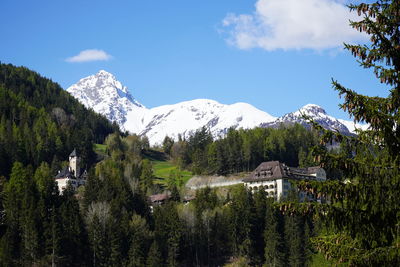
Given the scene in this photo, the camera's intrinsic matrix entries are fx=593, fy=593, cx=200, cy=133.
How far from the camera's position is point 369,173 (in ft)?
51.3

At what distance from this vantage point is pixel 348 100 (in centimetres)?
1620

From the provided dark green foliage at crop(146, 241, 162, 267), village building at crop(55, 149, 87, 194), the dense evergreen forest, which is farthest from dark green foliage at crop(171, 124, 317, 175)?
dark green foliage at crop(146, 241, 162, 267)

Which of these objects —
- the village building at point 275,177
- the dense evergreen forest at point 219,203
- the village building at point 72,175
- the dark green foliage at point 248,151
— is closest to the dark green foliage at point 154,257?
the dense evergreen forest at point 219,203

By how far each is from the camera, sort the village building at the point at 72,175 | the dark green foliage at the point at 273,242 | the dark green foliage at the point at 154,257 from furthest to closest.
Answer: the village building at the point at 72,175
the dark green foliage at the point at 273,242
the dark green foliage at the point at 154,257

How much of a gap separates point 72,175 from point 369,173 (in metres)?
146

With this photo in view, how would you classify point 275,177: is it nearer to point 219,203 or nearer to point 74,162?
point 219,203

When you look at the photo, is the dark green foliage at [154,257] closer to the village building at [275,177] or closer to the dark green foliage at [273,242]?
the dark green foliage at [273,242]

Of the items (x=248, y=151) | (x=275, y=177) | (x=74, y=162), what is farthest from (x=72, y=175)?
(x=275, y=177)

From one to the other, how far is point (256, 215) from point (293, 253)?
12875 millimetres

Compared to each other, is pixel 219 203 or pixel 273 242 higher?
pixel 219 203

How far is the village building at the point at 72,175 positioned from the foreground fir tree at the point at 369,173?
132182mm

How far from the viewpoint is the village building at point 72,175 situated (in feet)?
499

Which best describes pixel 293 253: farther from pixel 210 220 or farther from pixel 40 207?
pixel 40 207

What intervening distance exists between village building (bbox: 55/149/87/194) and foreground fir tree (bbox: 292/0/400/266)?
434 feet
